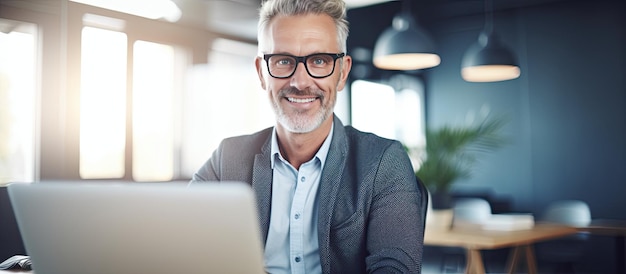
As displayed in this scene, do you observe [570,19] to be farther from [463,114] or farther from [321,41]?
[321,41]

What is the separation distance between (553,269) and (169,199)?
255 inches

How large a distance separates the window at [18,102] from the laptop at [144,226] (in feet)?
13.8

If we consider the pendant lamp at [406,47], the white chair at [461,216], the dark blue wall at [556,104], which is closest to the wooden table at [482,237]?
the white chair at [461,216]

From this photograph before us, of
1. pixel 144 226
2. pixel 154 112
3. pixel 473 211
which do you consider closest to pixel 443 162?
pixel 473 211

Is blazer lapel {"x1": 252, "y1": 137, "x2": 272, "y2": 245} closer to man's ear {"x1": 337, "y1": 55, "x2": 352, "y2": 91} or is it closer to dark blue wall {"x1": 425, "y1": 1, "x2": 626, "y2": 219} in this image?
man's ear {"x1": 337, "y1": 55, "x2": 352, "y2": 91}

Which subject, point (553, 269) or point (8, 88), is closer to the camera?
point (8, 88)

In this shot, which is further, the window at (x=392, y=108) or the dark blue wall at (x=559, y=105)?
the window at (x=392, y=108)

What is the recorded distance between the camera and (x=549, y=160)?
7.21 m

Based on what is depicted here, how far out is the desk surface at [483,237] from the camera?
3.59 m

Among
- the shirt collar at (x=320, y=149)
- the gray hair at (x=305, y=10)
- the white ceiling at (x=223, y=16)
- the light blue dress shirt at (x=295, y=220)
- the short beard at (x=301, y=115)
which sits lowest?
the light blue dress shirt at (x=295, y=220)

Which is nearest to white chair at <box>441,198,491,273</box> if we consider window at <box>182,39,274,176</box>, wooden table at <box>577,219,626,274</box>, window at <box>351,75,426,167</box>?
wooden table at <box>577,219,626,274</box>

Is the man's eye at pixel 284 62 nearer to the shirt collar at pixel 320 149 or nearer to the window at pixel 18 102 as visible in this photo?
the shirt collar at pixel 320 149

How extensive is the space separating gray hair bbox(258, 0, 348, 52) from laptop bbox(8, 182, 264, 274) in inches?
36.9

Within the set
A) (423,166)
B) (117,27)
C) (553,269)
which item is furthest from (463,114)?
(117,27)
